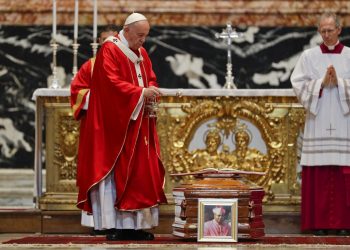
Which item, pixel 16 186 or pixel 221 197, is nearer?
pixel 221 197

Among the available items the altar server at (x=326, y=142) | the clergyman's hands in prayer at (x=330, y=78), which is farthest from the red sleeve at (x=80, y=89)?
the clergyman's hands in prayer at (x=330, y=78)

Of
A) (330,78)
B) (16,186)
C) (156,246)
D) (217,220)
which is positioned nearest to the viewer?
(156,246)

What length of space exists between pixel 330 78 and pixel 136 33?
1994mm

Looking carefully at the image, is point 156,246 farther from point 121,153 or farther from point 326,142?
point 326,142

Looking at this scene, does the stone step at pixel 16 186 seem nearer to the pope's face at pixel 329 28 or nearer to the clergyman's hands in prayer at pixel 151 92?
the clergyman's hands in prayer at pixel 151 92

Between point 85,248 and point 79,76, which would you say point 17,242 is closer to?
point 85,248

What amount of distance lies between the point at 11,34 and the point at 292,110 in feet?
12.0

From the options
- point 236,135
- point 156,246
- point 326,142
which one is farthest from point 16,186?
point 156,246

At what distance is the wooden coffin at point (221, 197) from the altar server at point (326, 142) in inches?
49.6

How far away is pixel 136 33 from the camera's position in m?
9.95

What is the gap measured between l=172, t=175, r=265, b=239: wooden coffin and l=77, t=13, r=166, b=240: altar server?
23 centimetres

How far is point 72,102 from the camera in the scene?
35.7 feet

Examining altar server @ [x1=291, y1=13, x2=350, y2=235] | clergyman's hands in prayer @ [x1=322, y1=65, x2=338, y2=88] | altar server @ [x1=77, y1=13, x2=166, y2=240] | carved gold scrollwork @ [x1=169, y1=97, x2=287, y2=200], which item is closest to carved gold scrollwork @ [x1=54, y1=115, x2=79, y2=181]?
carved gold scrollwork @ [x1=169, y1=97, x2=287, y2=200]

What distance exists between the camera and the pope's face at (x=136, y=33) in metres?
9.91
